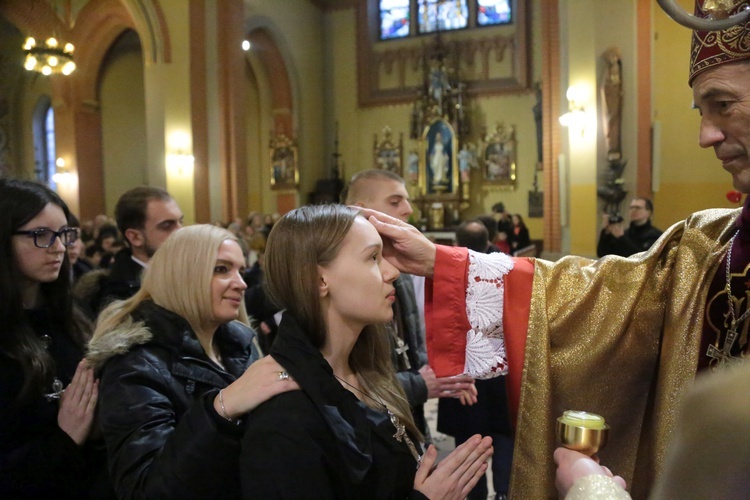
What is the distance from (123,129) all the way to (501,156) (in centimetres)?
948

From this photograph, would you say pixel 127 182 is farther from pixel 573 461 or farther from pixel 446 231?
pixel 573 461

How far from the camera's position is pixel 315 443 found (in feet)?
4.25

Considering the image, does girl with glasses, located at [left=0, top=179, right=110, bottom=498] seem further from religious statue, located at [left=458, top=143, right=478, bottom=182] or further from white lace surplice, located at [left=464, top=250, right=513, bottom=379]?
religious statue, located at [left=458, top=143, right=478, bottom=182]

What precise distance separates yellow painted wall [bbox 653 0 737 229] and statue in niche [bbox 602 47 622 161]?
8.01ft

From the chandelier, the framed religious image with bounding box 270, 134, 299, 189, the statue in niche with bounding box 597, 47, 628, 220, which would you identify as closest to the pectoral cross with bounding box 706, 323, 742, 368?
the statue in niche with bounding box 597, 47, 628, 220

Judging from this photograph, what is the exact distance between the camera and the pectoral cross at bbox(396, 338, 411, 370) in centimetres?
270

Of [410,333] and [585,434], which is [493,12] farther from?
[585,434]

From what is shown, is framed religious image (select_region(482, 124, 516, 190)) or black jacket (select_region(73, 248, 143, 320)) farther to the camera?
framed religious image (select_region(482, 124, 516, 190))

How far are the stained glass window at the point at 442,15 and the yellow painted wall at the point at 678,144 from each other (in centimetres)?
599

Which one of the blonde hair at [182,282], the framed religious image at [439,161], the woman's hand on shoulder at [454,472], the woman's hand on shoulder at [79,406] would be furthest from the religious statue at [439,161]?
the woman's hand on shoulder at [454,472]

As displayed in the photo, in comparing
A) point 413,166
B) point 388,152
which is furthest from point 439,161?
point 388,152

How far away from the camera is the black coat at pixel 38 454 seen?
69.6 inches

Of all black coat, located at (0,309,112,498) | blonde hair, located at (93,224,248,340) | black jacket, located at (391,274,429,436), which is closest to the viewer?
black coat, located at (0,309,112,498)

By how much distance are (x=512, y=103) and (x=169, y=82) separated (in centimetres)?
849
